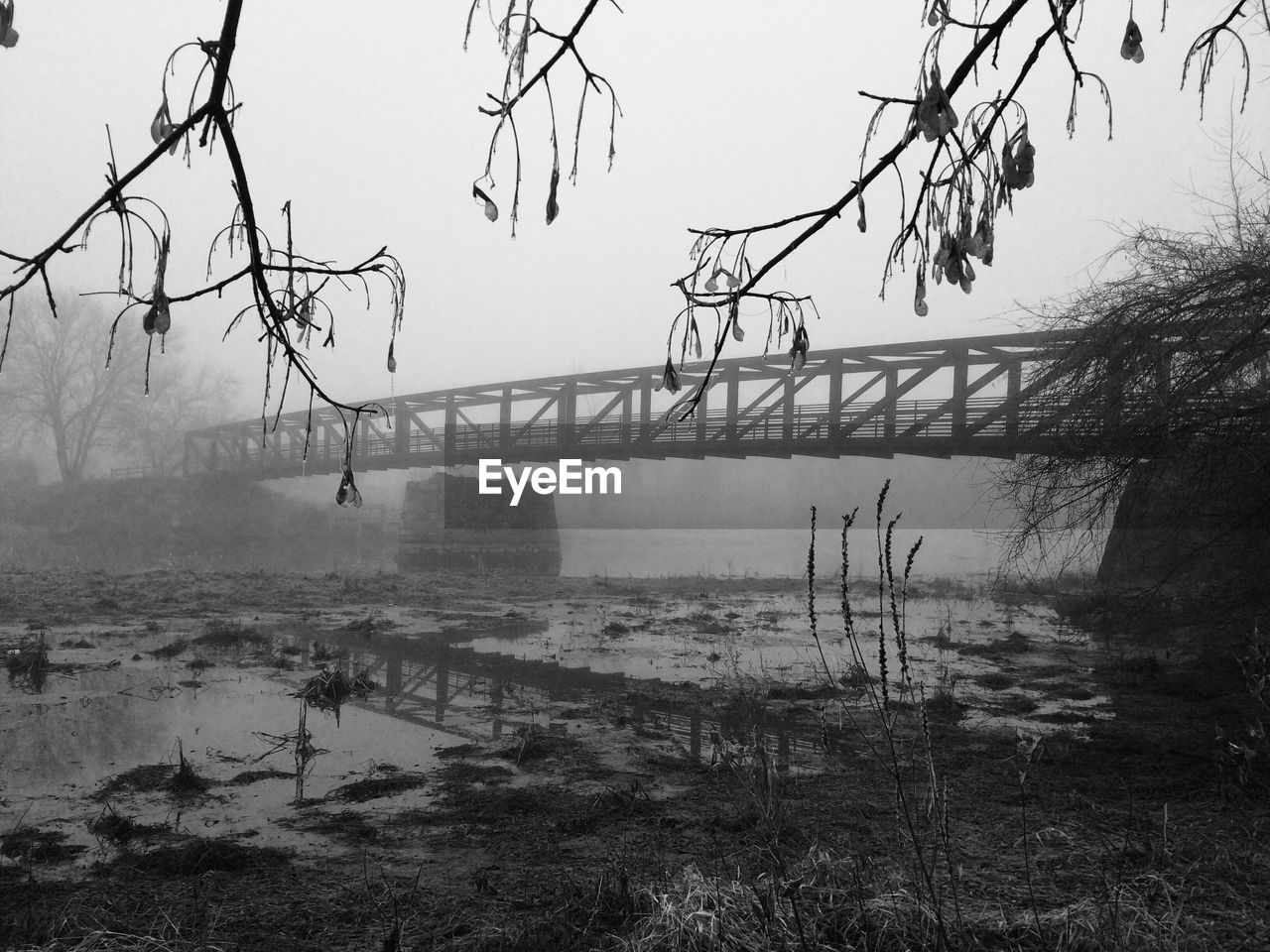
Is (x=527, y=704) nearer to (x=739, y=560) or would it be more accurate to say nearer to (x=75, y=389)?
(x=739, y=560)

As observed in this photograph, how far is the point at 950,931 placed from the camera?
2.90 m

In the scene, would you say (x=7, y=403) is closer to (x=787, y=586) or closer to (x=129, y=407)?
(x=129, y=407)

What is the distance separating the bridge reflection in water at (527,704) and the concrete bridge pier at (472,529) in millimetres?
27971

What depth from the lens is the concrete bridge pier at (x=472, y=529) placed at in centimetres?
3894

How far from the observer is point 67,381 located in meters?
50.2

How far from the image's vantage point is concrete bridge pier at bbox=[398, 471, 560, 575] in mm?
38938

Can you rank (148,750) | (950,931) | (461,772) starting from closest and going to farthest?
(950,931)
(461,772)
(148,750)

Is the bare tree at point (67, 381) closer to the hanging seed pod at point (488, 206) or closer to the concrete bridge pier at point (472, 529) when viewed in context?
the concrete bridge pier at point (472, 529)

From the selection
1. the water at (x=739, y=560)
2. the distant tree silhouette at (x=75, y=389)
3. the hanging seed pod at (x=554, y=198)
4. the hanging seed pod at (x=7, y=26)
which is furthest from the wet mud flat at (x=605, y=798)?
the distant tree silhouette at (x=75, y=389)

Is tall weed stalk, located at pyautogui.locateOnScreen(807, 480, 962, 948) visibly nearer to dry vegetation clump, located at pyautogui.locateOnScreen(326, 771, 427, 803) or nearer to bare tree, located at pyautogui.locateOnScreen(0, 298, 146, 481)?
dry vegetation clump, located at pyautogui.locateOnScreen(326, 771, 427, 803)

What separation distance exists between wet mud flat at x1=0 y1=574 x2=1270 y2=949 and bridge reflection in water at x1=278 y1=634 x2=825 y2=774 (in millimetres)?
52

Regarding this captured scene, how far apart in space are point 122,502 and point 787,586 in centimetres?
4080

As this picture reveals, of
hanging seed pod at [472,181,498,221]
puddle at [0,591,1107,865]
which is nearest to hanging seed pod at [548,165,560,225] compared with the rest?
hanging seed pod at [472,181,498,221]

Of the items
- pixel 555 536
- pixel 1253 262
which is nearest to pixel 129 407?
pixel 555 536
